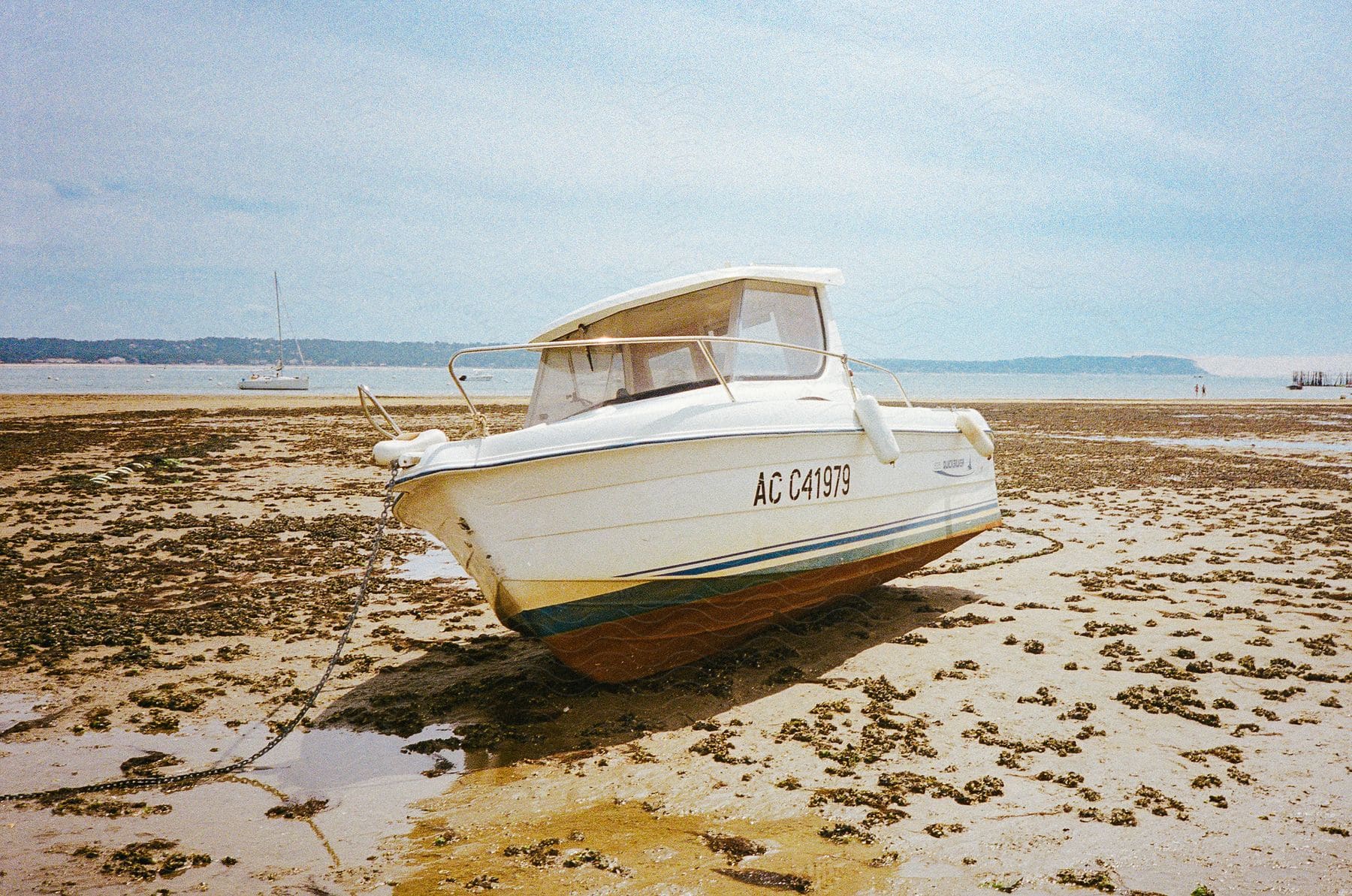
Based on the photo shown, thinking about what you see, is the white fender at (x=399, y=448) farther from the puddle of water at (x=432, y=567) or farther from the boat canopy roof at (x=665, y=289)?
the puddle of water at (x=432, y=567)

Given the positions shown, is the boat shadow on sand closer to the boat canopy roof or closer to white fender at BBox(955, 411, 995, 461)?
white fender at BBox(955, 411, 995, 461)

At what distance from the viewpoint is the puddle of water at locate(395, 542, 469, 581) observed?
901 cm

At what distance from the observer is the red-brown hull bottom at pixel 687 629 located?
5258 millimetres

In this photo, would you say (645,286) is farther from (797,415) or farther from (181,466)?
(181,466)

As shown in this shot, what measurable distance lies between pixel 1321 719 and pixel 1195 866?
2.16 m

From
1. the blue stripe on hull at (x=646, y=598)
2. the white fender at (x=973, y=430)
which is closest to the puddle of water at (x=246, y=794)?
the blue stripe on hull at (x=646, y=598)

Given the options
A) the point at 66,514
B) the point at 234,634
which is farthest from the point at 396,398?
the point at 234,634

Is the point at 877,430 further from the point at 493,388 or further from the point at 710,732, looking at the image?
the point at 493,388

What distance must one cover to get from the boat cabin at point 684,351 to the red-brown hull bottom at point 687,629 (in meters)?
1.38

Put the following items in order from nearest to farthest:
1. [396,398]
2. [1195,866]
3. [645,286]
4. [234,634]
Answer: [1195,866] < [645,286] < [234,634] < [396,398]

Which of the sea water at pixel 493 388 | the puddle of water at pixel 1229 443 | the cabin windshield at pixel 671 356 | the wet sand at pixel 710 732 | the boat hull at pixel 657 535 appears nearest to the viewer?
the wet sand at pixel 710 732

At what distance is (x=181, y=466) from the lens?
1634 cm

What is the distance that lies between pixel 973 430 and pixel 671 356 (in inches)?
121

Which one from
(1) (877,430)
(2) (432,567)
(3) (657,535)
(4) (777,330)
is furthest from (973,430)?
(2) (432,567)
